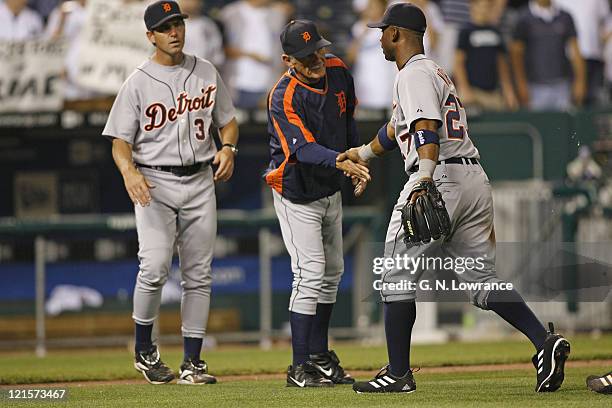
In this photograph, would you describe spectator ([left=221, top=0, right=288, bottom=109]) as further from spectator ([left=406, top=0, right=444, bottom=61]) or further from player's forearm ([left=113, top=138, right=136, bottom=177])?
player's forearm ([left=113, top=138, right=136, bottom=177])

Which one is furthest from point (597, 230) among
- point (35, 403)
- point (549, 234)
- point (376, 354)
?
point (35, 403)

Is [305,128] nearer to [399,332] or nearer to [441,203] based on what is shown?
[441,203]

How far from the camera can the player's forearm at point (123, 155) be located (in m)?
6.40

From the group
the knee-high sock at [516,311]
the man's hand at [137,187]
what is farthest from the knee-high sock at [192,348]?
the knee-high sock at [516,311]

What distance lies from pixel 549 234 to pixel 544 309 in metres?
0.72

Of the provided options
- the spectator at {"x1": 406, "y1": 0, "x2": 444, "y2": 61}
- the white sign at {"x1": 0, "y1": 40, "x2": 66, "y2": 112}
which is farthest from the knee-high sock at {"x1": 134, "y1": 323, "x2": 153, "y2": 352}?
the spectator at {"x1": 406, "y1": 0, "x2": 444, "y2": 61}

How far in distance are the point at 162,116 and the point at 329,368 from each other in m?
1.63

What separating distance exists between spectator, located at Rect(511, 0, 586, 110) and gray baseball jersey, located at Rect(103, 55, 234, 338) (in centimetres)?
665

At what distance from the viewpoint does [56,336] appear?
1088cm

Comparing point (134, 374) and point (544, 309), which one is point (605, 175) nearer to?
point (544, 309)

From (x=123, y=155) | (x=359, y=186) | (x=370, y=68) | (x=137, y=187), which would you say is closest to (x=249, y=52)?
(x=370, y=68)

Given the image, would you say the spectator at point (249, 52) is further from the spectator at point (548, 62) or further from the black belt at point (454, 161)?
the black belt at point (454, 161)

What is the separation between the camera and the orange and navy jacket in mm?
6129

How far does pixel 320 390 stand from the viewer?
5.82m
